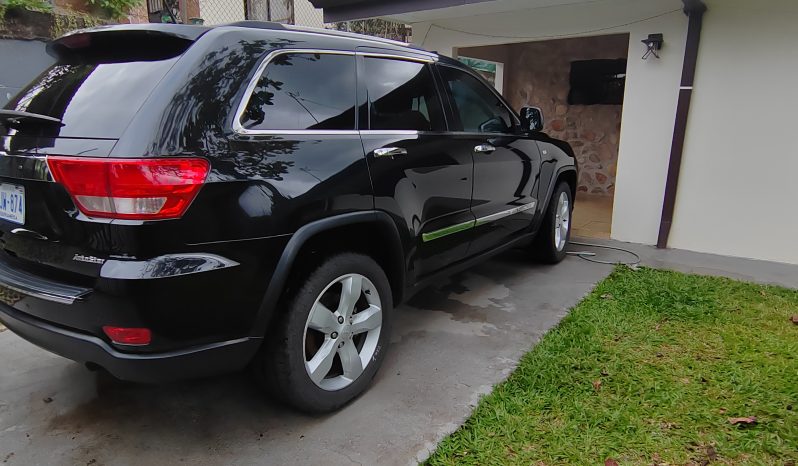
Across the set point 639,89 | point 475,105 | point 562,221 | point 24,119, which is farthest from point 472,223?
point 639,89

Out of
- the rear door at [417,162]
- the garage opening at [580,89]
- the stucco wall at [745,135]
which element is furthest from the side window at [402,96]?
the garage opening at [580,89]

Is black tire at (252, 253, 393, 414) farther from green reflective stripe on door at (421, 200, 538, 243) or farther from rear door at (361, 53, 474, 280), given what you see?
green reflective stripe on door at (421, 200, 538, 243)

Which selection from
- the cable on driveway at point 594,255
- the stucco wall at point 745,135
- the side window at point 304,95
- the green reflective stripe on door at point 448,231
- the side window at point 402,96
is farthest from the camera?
the cable on driveway at point 594,255

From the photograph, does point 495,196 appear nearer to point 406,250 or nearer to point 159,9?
point 406,250

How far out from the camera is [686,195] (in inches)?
209

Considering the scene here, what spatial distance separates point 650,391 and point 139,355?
246 centimetres

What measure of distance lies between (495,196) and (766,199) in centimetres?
294

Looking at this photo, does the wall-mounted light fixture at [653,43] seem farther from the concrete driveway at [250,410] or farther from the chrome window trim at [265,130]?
the chrome window trim at [265,130]

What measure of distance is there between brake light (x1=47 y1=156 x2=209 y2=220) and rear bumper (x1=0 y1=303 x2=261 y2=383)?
510 mm

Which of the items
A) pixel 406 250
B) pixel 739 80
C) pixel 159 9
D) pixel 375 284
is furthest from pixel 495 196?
pixel 159 9

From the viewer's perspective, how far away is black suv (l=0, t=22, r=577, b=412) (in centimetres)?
192

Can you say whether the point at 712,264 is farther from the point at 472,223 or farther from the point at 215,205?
the point at 215,205

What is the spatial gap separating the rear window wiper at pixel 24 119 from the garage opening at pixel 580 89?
22.0 ft

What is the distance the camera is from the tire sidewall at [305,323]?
7.71 feet
